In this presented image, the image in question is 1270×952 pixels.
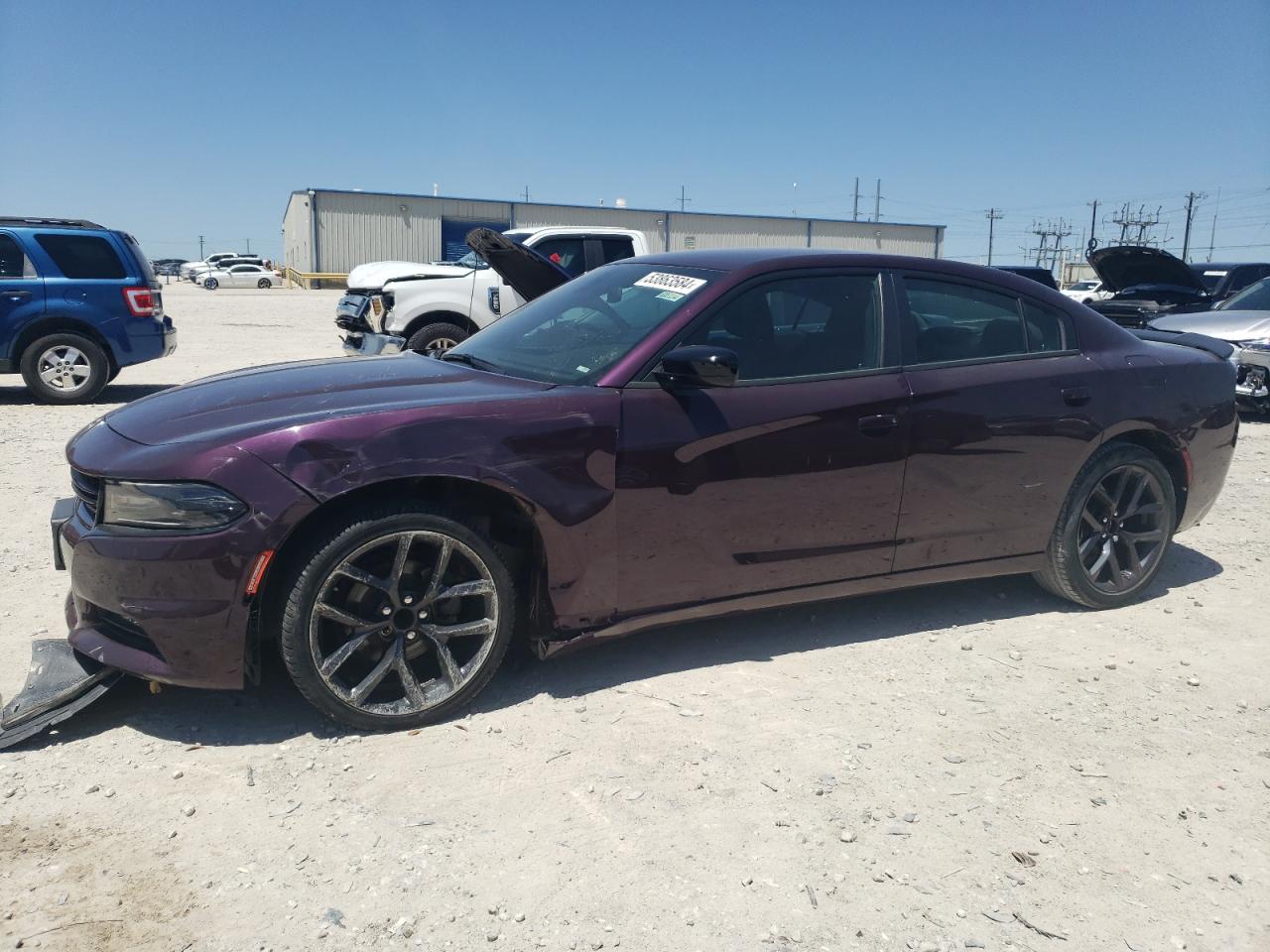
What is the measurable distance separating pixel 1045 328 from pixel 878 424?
3.77 ft

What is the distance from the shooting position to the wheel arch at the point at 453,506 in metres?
3.17

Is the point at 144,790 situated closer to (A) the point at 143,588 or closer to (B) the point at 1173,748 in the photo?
(A) the point at 143,588

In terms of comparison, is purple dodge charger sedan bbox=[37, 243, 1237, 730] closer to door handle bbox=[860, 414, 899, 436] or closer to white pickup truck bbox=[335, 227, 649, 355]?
door handle bbox=[860, 414, 899, 436]

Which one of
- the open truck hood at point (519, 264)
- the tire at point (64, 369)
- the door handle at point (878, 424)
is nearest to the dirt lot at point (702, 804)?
Result: the door handle at point (878, 424)

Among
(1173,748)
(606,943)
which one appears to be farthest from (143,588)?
(1173,748)

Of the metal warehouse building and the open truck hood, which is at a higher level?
the metal warehouse building

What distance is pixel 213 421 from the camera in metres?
3.27

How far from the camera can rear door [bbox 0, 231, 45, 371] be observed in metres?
10.2

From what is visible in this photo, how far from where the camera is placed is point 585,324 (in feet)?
13.4

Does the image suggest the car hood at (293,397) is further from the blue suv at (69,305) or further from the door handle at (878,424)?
the blue suv at (69,305)

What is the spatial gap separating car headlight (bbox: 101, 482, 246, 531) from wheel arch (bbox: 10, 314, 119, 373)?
8701mm

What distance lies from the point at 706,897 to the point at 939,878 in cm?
64

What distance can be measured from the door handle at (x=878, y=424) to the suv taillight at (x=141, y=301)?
936 cm

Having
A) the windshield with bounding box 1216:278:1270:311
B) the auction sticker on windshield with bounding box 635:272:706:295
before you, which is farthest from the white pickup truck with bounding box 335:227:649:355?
the windshield with bounding box 1216:278:1270:311
